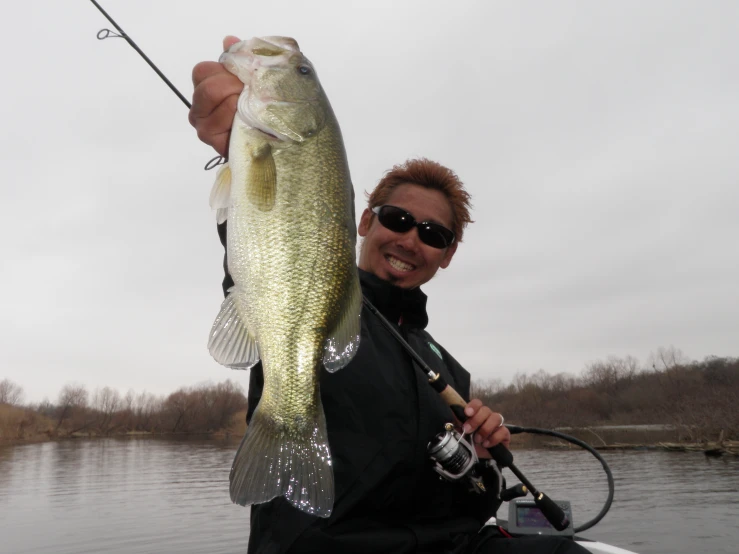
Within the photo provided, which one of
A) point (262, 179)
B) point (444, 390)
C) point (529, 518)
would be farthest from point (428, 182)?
point (529, 518)

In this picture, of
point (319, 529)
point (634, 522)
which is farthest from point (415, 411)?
point (634, 522)

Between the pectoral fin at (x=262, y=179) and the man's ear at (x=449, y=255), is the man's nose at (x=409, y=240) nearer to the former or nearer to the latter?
the man's ear at (x=449, y=255)

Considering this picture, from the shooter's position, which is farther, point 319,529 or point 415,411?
point 415,411

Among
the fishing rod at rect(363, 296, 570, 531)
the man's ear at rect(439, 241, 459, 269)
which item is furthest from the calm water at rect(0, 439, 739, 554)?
the fishing rod at rect(363, 296, 570, 531)

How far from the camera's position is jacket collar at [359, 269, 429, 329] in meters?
3.55

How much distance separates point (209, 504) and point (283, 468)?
1608cm

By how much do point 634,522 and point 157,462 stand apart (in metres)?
23.9

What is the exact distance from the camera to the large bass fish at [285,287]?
1.89m

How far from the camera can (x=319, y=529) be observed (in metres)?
2.44

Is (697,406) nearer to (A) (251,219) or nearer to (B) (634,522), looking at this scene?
(B) (634,522)

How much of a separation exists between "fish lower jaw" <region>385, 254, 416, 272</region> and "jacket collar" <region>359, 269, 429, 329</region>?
150 mm

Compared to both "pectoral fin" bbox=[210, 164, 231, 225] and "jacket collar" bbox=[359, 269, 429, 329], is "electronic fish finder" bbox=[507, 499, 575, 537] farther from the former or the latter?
"pectoral fin" bbox=[210, 164, 231, 225]

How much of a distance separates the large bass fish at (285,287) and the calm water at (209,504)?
34.3 feet

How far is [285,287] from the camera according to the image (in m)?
1.90
